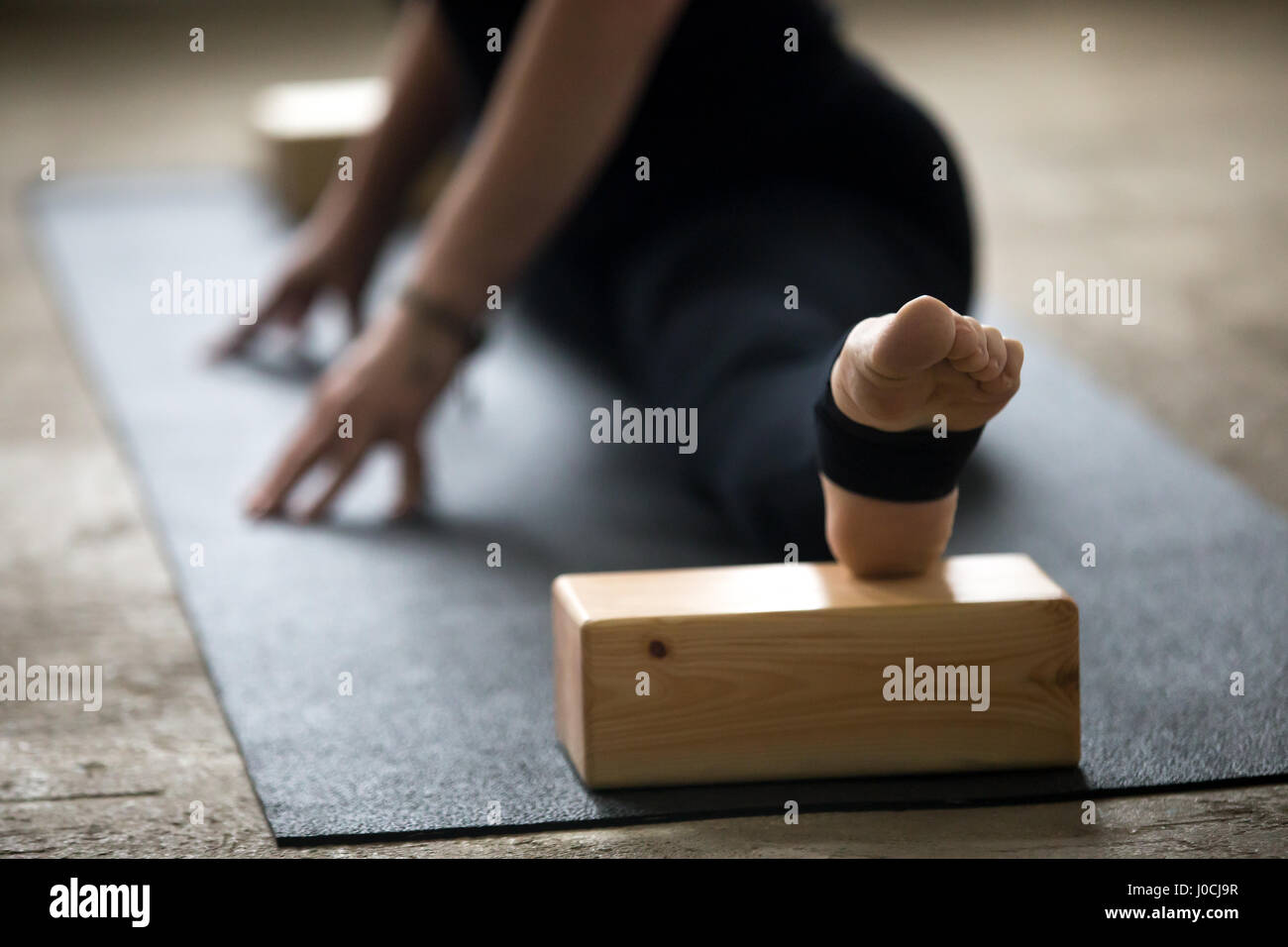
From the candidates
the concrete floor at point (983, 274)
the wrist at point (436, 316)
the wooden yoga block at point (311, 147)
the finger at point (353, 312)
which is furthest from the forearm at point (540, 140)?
the wooden yoga block at point (311, 147)

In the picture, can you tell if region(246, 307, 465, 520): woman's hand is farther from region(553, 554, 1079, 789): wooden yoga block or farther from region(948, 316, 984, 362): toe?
region(948, 316, 984, 362): toe

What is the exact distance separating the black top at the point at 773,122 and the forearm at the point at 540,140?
0.24 feet

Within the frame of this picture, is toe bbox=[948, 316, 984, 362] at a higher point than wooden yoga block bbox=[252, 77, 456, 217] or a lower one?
lower

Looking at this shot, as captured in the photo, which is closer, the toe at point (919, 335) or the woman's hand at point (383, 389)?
the toe at point (919, 335)

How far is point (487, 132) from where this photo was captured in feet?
4.50

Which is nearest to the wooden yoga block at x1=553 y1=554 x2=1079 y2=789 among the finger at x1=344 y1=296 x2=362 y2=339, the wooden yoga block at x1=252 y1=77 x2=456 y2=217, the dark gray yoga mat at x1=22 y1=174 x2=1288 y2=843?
the dark gray yoga mat at x1=22 y1=174 x2=1288 y2=843

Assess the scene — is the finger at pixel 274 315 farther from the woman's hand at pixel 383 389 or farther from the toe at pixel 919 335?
the toe at pixel 919 335

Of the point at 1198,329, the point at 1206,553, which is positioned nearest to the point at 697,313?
the point at 1206,553

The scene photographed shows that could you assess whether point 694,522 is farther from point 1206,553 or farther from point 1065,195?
point 1065,195

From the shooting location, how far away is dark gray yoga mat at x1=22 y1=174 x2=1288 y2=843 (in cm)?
96

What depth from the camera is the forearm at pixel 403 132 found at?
1.89m

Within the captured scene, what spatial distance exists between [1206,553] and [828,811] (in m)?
0.55

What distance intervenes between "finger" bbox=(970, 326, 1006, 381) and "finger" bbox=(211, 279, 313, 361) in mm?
1225

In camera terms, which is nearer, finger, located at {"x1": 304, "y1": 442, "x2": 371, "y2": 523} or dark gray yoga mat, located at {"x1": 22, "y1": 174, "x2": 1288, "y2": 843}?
dark gray yoga mat, located at {"x1": 22, "y1": 174, "x2": 1288, "y2": 843}
